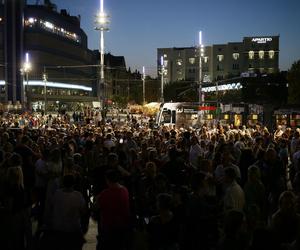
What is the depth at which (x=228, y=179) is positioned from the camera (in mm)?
7746

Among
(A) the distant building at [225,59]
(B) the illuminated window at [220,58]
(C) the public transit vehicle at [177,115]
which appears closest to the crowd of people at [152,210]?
(C) the public transit vehicle at [177,115]

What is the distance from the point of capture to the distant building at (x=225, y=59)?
356ft

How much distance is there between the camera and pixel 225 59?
116438 millimetres

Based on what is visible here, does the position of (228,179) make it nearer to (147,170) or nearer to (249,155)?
(147,170)

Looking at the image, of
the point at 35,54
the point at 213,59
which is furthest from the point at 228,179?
the point at 213,59

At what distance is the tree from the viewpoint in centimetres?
6375

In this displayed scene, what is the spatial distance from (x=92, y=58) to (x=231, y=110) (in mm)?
94838

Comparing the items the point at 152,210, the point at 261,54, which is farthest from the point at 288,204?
the point at 261,54

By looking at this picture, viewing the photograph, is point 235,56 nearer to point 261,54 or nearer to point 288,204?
point 261,54

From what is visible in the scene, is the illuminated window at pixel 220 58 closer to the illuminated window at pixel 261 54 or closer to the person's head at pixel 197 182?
the illuminated window at pixel 261 54

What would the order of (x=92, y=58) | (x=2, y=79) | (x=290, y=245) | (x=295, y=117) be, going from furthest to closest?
(x=92, y=58) → (x=2, y=79) → (x=295, y=117) → (x=290, y=245)

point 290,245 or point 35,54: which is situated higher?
point 35,54

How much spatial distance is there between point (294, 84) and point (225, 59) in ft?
174

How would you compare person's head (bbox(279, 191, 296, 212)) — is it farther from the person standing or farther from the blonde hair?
the blonde hair
